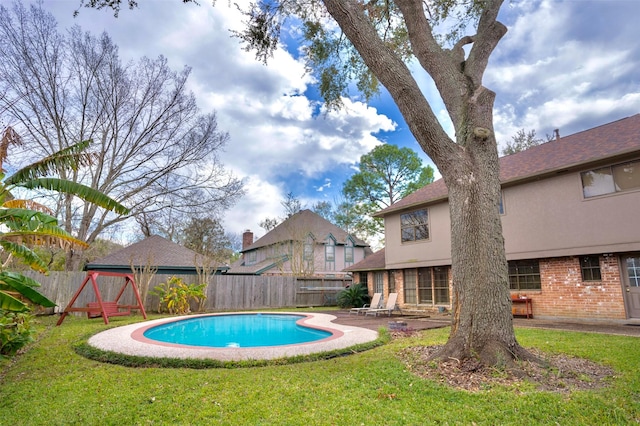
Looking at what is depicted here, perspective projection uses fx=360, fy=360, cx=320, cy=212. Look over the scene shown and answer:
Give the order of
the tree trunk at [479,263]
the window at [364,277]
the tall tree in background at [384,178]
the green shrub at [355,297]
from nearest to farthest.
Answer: the tree trunk at [479,263]
the green shrub at [355,297]
the window at [364,277]
the tall tree in background at [384,178]

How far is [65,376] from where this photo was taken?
5.67m

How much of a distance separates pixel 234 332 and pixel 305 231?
47.0 ft

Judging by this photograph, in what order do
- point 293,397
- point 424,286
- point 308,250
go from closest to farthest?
point 293,397, point 424,286, point 308,250

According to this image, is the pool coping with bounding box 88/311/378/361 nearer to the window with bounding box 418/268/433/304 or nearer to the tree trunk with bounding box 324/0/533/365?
the tree trunk with bounding box 324/0/533/365

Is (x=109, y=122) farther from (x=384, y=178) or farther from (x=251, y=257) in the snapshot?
(x=384, y=178)

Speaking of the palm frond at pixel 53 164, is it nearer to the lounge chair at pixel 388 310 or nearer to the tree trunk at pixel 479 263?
the tree trunk at pixel 479 263

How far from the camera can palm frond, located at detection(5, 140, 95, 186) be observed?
7.51 meters

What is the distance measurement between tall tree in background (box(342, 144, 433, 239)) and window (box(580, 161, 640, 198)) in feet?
60.2

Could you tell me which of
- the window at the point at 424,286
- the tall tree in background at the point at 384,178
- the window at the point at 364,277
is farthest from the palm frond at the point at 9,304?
the tall tree in background at the point at 384,178

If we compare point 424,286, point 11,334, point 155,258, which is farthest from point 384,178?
point 11,334

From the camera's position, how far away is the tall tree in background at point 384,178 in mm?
29922

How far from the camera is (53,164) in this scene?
7.98 meters

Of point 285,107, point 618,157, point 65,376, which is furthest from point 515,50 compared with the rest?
point 65,376

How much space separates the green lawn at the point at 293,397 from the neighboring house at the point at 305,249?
18.9 metres
